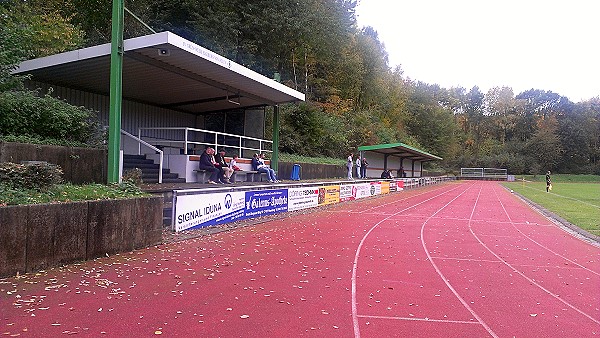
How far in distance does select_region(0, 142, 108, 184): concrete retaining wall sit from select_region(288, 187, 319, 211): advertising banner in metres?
7.28

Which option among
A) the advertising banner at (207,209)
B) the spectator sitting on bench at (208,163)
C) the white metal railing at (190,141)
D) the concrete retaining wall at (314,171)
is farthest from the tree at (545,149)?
the advertising banner at (207,209)

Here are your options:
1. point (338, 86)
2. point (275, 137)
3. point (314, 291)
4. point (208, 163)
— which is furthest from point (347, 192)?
point (338, 86)

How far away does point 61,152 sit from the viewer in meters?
10.4

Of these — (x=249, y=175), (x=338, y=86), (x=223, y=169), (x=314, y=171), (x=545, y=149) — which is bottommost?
(x=249, y=175)

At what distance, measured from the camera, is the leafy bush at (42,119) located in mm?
10484

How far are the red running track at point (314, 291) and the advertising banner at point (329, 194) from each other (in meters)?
9.20

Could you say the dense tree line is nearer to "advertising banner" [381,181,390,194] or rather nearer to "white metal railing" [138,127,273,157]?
"white metal railing" [138,127,273,157]

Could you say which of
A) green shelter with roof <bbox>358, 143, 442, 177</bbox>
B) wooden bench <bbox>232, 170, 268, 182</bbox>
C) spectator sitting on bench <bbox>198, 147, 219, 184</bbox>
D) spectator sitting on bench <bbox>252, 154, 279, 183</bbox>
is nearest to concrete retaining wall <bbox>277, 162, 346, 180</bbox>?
wooden bench <bbox>232, 170, 268, 182</bbox>

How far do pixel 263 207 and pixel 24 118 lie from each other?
715 cm

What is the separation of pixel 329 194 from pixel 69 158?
1249 centimetres

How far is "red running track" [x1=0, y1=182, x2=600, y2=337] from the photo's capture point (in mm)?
4902

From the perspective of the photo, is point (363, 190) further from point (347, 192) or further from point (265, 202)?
point (265, 202)

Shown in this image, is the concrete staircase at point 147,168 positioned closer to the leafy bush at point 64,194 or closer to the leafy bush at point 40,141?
the leafy bush at point 40,141

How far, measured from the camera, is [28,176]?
7438mm
